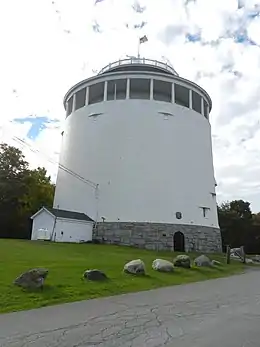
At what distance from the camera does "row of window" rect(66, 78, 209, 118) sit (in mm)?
34844

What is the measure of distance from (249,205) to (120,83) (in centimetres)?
2772

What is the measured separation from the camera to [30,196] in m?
37.8

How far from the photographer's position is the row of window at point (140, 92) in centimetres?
3484

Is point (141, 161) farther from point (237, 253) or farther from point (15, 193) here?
point (15, 193)

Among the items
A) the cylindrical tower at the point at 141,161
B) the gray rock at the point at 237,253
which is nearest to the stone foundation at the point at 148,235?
the cylindrical tower at the point at 141,161

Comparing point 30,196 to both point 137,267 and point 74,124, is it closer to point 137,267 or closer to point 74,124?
point 74,124

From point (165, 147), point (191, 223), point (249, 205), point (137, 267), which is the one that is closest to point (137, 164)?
point (165, 147)

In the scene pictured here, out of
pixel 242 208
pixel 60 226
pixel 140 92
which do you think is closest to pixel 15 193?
pixel 60 226

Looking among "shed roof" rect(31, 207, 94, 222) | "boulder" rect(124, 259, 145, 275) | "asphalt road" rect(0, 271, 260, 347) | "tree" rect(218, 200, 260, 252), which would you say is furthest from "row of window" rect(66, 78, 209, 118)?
"asphalt road" rect(0, 271, 260, 347)

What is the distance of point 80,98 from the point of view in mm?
37500

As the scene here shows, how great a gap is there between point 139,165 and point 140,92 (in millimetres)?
6986

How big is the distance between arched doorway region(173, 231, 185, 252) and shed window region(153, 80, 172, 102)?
11.9 m

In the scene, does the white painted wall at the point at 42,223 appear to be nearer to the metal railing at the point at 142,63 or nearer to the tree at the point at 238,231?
the metal railing at the point at 142,63

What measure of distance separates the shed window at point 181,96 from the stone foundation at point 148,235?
1138cm
